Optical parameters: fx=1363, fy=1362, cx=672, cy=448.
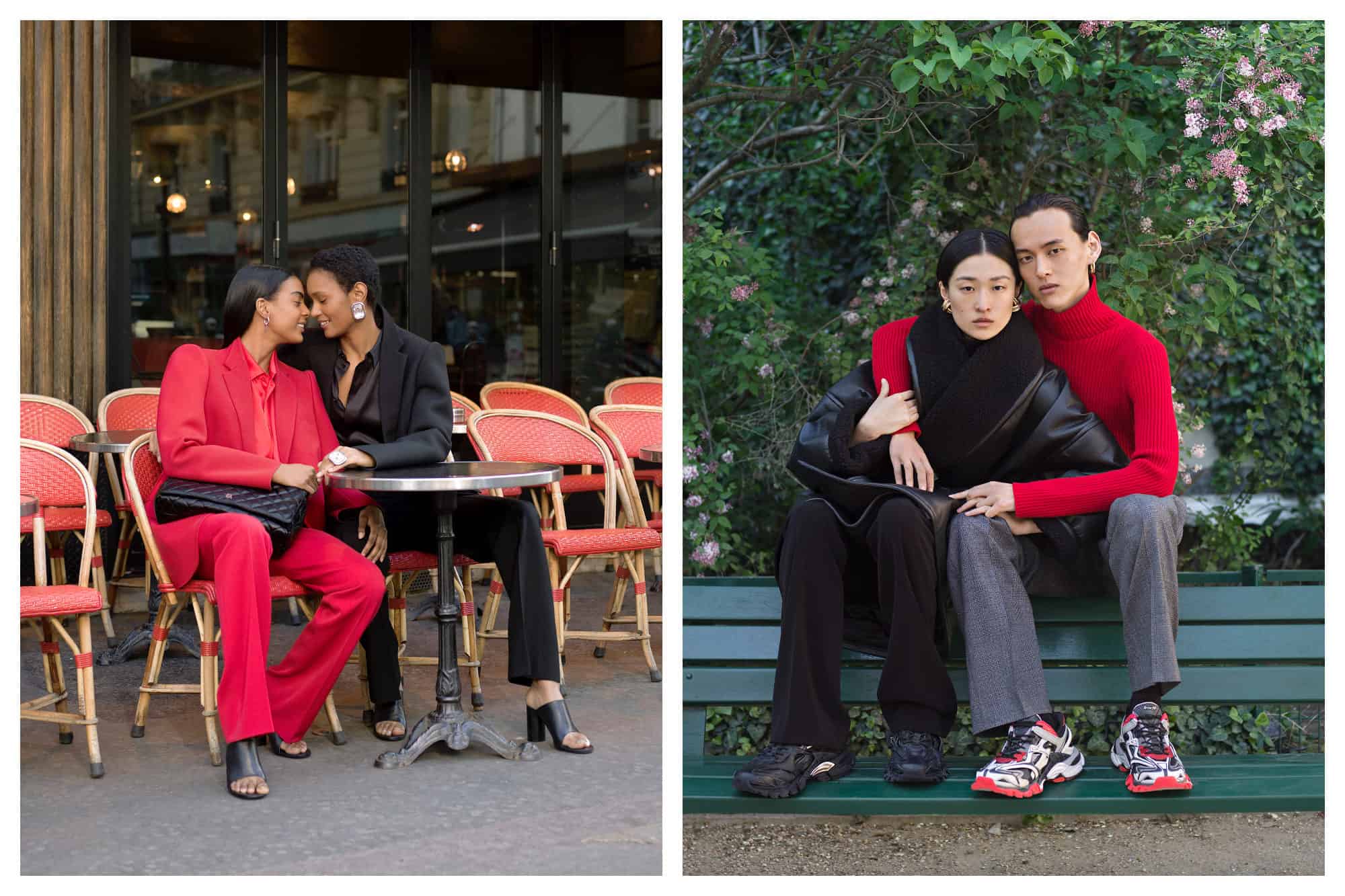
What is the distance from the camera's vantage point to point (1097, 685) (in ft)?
10.4

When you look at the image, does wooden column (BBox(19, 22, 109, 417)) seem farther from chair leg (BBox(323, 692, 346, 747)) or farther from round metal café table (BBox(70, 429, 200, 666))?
chair leg (BBox(323, 692, 346, 747))

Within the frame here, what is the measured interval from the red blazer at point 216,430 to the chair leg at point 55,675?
1.47 feet

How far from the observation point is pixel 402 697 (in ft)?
13.6

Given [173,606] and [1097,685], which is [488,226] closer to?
[173,606]

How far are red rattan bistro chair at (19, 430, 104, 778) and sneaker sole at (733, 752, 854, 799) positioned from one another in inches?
65.1

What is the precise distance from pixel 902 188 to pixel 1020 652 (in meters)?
2.88

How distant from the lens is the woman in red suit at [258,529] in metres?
3.26

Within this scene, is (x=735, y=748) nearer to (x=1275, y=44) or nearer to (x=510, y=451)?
(x=510, y=451)

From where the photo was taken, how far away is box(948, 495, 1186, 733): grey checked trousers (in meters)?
2.89

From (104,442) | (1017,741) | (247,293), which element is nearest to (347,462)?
(247,293)

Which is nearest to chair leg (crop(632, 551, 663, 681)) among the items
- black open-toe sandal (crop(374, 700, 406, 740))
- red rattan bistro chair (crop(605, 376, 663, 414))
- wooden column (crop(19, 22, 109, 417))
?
black open-toe sandal (crop(374, 700, 406, 740))

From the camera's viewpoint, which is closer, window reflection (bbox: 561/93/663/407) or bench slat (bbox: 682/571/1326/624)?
bench slat (bbox: 682/571/1326/624)

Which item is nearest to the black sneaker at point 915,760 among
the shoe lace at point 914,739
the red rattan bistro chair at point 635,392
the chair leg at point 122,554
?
the shoe lace at point 914,739

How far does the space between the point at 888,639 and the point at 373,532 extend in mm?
1486
